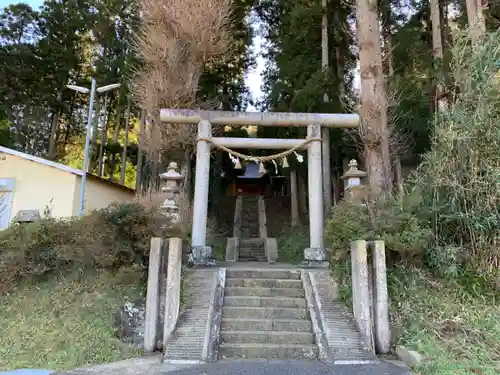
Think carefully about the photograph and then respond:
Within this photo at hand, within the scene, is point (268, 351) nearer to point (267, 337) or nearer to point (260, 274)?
point (267, 337)

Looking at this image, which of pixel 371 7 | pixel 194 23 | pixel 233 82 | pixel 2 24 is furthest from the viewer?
pixel 2 24

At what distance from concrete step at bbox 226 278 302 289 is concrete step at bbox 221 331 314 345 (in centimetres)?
111

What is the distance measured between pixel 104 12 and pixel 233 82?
7.55m

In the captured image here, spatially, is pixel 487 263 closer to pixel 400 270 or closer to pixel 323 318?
pixel 400 270

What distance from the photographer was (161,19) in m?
10.9

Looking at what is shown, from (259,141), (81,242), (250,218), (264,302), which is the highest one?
(259,141)

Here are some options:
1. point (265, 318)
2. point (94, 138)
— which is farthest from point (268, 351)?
point (94, 138)

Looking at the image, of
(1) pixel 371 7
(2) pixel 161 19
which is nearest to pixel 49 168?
(2) pixel 161 19

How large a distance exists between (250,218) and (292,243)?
366 centimetres

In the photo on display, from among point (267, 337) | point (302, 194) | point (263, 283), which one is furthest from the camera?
point (302, 194)

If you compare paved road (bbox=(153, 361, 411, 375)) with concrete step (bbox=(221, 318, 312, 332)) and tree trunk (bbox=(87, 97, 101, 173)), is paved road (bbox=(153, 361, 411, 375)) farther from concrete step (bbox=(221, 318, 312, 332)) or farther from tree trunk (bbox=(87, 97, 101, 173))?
tree trunk (bbox=(87, 97, 101, 173))

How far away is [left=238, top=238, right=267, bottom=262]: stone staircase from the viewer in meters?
11.2

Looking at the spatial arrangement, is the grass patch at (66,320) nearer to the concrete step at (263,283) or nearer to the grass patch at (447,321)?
the concrete step at (263,283)

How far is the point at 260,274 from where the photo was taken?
5.98 m
